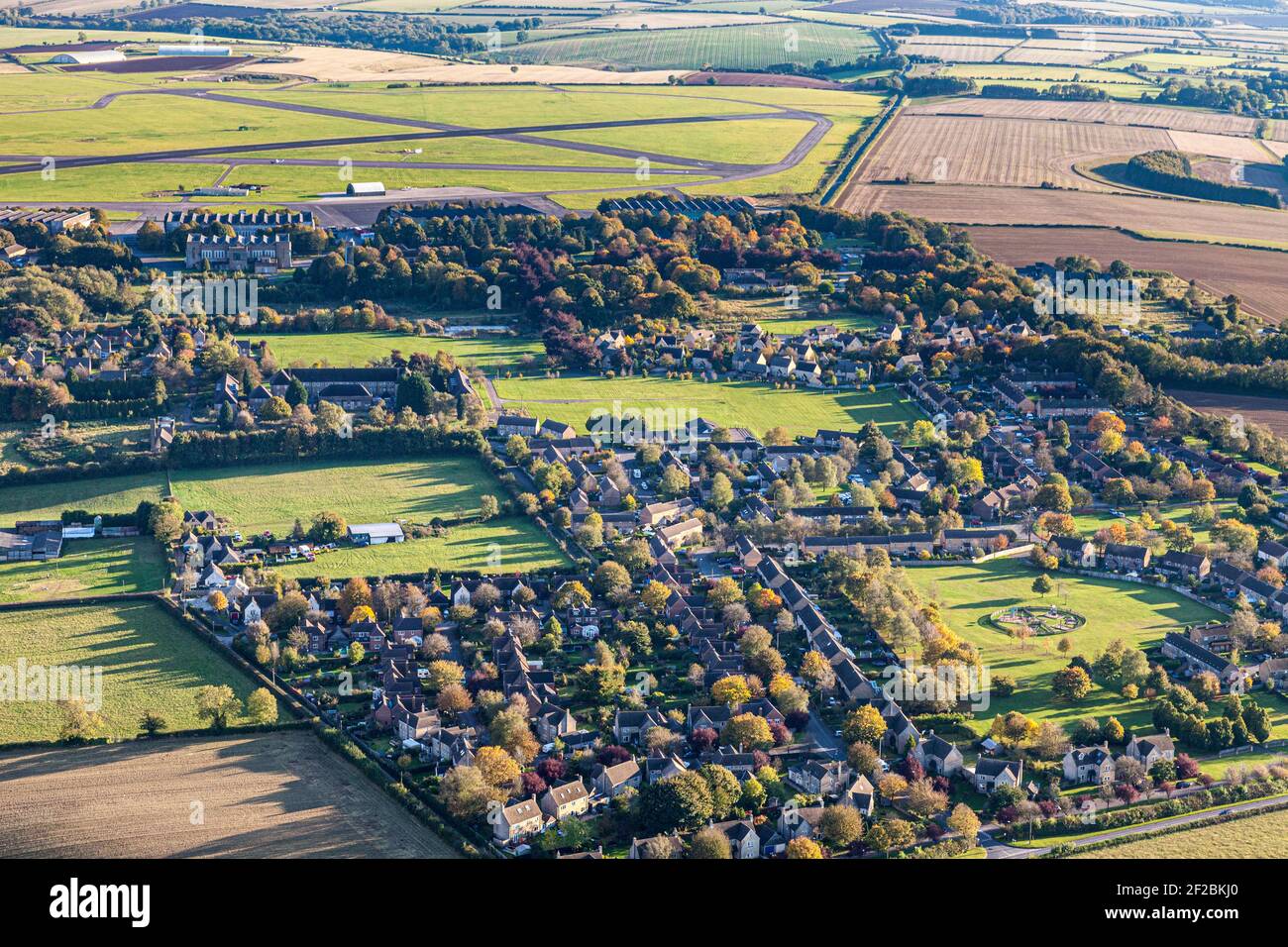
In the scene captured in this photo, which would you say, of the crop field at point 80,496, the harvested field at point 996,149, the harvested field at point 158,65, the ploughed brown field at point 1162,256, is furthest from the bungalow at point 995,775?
the harvested field at point 158,65

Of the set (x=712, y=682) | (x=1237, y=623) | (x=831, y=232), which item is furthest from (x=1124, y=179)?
(x=712, y=682)

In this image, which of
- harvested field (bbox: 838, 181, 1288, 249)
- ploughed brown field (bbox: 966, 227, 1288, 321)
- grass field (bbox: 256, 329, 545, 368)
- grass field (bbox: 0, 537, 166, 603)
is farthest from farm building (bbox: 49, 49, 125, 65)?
grass field (bbox: 0, 537, 166, 603)

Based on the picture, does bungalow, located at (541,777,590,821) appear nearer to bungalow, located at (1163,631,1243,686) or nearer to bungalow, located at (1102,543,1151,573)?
bungalow, located at (1163,631,1243,686)

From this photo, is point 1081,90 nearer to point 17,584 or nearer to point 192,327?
point 192,327

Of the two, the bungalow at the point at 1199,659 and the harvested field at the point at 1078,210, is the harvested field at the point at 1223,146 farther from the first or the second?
the bungalow at the point at 1199,659

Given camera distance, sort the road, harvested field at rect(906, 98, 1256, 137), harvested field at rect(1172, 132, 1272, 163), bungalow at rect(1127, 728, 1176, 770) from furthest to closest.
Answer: harvested field at rect(906, 98, 1256, 137)
harvested field at rect(1172, 132, 1272, 163)
bungalow at rect(1127, 728, 1176, 770)
the road

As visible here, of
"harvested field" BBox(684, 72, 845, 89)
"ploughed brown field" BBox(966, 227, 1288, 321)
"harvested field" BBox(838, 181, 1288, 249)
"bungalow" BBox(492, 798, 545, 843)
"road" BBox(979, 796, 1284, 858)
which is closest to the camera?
"road" BBox(979, 796, 1284, 858)

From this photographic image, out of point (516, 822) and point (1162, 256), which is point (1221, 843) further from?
point (1162, 256)
